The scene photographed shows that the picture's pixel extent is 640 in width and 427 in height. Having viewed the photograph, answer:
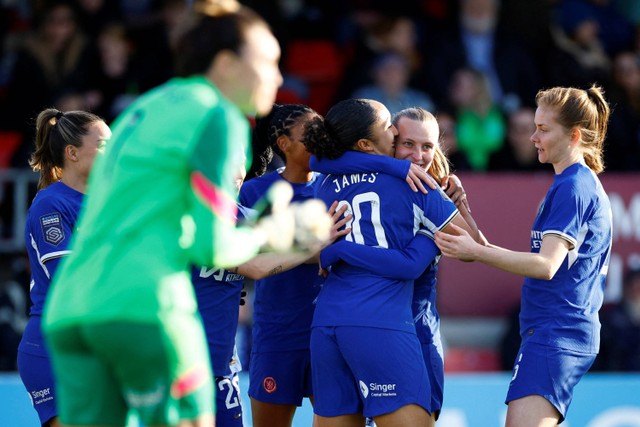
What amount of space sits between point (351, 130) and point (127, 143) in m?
1.87

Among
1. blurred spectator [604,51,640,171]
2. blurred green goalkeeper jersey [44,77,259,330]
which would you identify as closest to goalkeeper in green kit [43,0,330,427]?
blurred green goalkeeper jersey [44,77,259,330]

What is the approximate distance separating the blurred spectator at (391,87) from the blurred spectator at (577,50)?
1.49 metres

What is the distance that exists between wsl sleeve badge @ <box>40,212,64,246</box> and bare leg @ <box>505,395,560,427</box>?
7.61 ft

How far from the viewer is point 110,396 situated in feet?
11.2

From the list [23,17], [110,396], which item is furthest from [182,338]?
[23,17]

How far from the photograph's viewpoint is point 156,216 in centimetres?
326

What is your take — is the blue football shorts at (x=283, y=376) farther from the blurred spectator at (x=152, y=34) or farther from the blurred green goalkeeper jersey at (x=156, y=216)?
the blurred spectator at (x=152, y=34)

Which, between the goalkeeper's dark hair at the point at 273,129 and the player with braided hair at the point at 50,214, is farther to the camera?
the goalkeeper's dark hair at the point at 273,129

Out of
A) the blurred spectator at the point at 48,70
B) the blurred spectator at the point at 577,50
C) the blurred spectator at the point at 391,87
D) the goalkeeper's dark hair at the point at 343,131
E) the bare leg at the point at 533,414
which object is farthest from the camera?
the blurred spectator at the point at 577,50

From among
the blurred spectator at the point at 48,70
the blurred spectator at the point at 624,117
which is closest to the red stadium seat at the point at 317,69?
the blurred spectator at the point at 48,70

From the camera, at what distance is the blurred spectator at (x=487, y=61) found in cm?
1107

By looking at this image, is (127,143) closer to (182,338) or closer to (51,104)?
(182,338)

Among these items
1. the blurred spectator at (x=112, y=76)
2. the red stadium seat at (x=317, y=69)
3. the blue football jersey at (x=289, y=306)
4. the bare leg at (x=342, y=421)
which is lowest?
the bare leg at (x=342, y=421)

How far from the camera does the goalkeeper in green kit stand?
10.6ft
